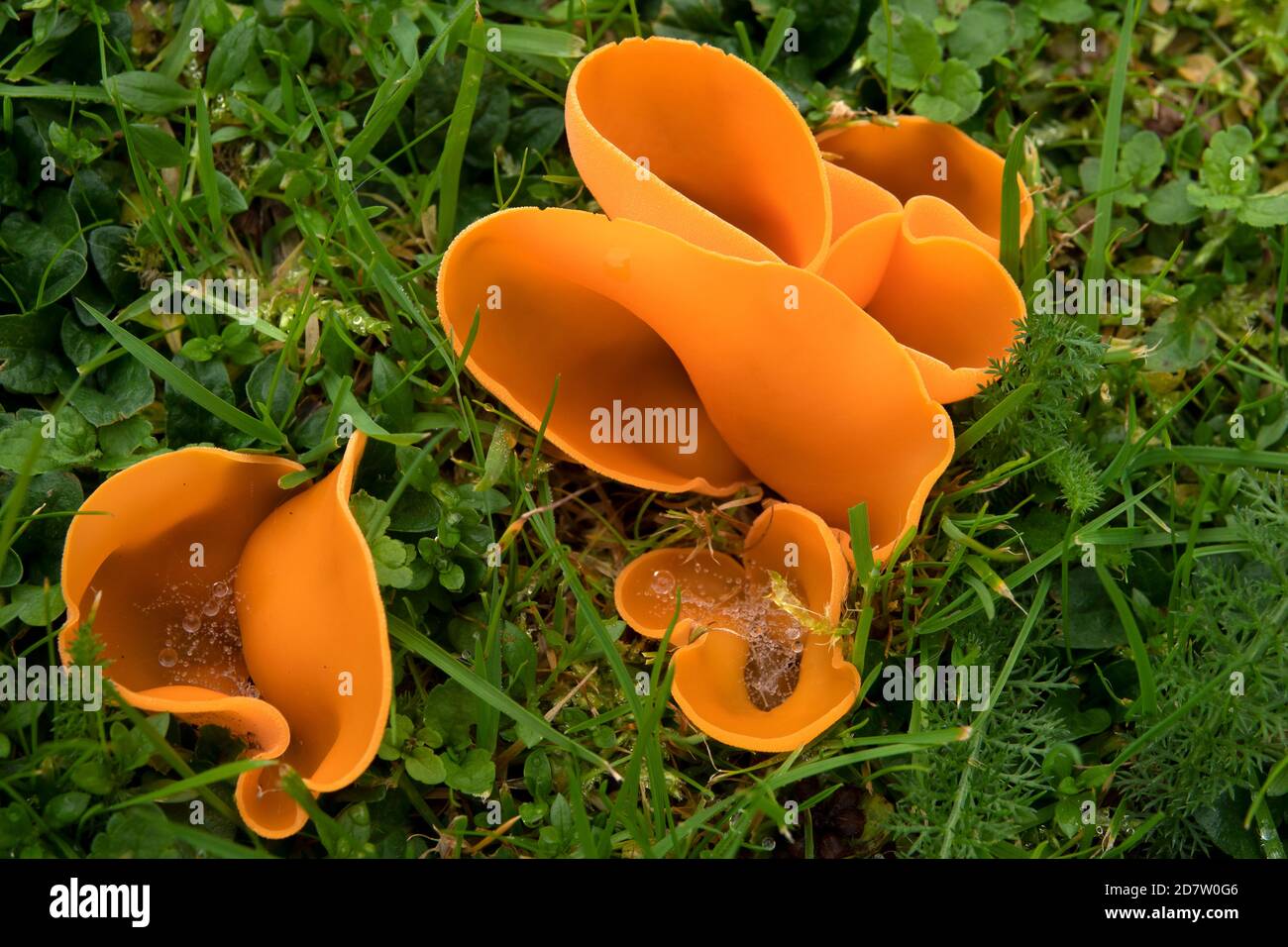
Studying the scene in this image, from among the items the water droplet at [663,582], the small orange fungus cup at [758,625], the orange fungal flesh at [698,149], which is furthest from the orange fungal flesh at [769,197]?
the water droplet at [663,582]

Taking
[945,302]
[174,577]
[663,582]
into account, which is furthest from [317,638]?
[945,302]

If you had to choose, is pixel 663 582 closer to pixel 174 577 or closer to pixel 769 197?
pixel 769 197

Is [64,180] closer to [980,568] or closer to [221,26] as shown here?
[221,26]

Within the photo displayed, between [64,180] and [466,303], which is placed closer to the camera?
[466,303]

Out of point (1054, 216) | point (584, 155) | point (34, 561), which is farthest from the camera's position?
point (1054, 216)

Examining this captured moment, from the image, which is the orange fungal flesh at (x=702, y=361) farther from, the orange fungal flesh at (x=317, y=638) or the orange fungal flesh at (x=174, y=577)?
the orange fungal flesh at (x=174, y=577)

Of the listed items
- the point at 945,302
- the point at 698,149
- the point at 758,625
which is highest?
the point at 698,149

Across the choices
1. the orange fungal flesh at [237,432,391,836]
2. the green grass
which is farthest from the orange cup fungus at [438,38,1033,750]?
the orange fungal flesh at [237,432,391,836]

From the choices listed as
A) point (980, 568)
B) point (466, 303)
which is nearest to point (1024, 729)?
point (980, 568)
